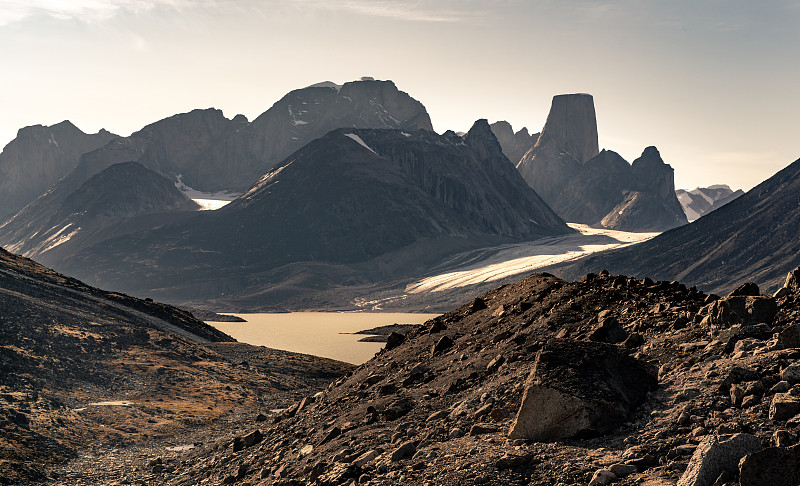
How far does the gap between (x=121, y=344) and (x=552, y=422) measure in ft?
238

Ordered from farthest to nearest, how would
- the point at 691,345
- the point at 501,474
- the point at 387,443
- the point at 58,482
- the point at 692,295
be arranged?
the point at 58,482, the point at 692,295, the point at 387,443, the point at 691,345, the point at 501,474

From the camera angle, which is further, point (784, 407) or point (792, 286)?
point (792, 286)

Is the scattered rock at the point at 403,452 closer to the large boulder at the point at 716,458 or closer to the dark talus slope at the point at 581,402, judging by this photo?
the dark talus slope at the point at 581,402

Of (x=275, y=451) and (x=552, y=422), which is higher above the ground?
(x=552, y=422)

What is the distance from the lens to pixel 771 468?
14.8 meters

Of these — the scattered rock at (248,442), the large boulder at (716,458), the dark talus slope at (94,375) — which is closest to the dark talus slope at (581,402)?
the large boulder at (716,458)

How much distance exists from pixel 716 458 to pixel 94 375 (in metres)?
64.2

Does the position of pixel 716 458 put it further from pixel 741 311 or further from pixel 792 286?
pixel 792 286

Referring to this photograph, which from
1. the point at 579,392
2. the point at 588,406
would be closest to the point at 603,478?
the point at 588,406

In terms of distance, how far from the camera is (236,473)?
31.1 metres

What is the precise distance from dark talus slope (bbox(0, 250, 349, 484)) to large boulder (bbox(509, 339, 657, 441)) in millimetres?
28815

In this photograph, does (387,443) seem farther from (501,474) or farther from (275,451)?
(275,451)

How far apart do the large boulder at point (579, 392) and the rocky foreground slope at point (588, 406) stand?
0.12ft

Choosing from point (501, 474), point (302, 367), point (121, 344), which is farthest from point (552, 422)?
point (302, 367)
